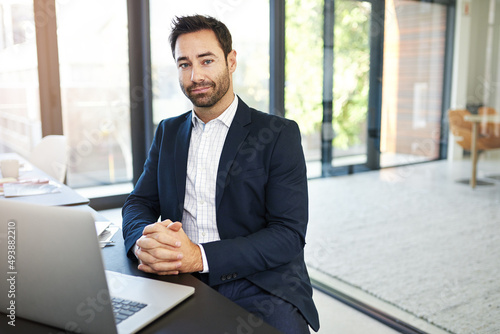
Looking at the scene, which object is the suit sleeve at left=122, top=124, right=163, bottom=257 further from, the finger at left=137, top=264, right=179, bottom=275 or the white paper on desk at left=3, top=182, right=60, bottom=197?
the white paper on desk at left=3, top=182, right=60, bottom=197

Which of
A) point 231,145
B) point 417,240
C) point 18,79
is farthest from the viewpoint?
point 18,79

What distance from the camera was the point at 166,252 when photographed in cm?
106

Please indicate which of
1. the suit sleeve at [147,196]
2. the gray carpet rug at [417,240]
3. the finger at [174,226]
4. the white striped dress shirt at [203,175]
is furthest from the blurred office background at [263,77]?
the finger at [174,226]

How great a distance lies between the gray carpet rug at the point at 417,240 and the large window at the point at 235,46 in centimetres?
130

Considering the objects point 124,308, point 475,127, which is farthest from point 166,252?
point 475,127

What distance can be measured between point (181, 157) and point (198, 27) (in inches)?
16.1

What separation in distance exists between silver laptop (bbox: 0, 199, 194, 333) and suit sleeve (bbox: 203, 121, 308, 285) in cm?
31

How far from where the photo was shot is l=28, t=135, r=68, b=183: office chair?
2.87m

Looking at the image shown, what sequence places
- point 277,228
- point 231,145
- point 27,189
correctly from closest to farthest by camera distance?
point 277,228, point 231,145, point 27,189

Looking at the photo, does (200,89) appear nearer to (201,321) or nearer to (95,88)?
(201,321)

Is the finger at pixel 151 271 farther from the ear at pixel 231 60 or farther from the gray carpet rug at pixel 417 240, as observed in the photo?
the gray carpet rug at pixel 417 240

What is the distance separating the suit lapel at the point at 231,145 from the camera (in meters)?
1.37

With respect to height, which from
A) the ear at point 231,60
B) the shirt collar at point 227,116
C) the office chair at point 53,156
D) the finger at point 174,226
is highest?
the ear at point 231,60

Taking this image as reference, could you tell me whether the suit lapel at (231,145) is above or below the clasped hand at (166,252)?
above
